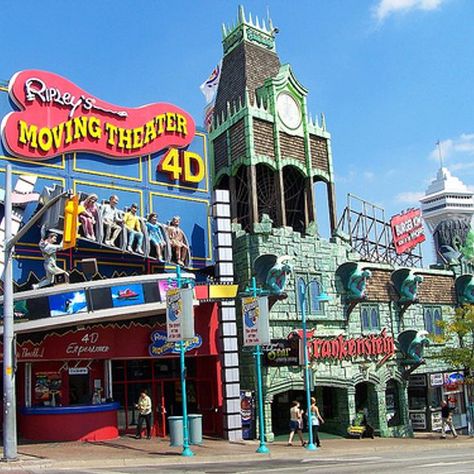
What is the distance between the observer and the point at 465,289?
130 feet

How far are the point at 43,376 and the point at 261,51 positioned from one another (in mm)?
21902

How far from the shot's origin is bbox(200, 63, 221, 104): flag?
39406mm

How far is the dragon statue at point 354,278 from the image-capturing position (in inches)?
1282

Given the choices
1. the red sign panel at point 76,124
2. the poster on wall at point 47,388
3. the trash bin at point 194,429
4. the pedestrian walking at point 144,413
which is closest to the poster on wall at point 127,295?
the pedestrian walking at point 144,413

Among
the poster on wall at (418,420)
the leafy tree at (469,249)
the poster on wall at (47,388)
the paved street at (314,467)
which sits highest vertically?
the leafy tree at (469,249)

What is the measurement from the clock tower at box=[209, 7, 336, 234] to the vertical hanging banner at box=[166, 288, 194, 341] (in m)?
9.08

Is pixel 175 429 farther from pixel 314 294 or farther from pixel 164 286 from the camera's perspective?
pixel 314 294

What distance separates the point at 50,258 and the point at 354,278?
14608mm

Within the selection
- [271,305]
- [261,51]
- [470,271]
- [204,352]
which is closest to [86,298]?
[204,352]

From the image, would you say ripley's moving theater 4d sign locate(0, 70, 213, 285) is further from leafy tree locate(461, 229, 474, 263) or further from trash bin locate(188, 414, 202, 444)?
leafy tree locate(461, 229, 474, 263)

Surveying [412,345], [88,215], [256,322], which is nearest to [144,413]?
[256,322]

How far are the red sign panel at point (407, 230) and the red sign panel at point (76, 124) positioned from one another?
14.3 metres

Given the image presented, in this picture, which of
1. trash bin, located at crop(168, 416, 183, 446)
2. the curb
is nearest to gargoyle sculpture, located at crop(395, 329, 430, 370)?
the curb

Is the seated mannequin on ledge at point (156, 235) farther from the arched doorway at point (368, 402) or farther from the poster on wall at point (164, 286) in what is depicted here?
the arched doorway at point (368, 402)
